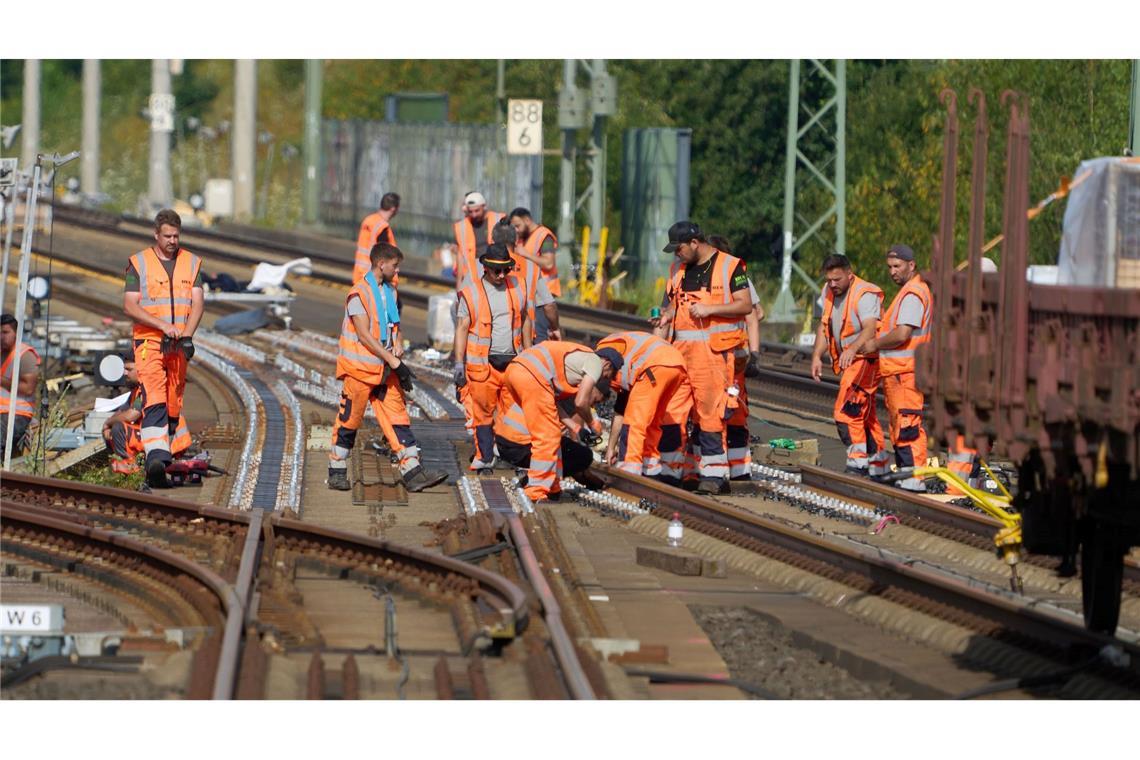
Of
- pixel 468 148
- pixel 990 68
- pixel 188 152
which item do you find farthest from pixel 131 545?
pixel 188 152

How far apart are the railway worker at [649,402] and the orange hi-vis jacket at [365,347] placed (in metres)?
1.50

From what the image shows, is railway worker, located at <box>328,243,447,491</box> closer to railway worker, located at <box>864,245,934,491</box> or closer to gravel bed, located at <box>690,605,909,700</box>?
railway worker, located at <box>864,245,934,491</box>

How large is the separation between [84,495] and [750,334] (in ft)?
15.7

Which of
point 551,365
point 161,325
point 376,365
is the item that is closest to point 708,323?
point 551,365

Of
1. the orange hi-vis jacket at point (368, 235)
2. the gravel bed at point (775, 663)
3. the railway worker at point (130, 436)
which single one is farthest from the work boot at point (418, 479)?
the gravel bed at point (775, 663)

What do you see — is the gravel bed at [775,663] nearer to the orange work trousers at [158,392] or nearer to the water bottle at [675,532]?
the water bottle at [675,532]

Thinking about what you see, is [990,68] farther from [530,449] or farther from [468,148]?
[530,449]

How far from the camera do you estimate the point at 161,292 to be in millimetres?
14312

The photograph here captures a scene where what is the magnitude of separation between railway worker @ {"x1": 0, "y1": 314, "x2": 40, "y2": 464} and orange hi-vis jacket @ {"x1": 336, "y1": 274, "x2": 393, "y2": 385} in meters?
3.20

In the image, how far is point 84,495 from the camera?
13828 millimetres

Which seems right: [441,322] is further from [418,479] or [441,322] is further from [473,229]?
[418,479]

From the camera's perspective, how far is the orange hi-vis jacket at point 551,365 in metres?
13.6

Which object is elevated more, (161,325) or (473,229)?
(473,229)

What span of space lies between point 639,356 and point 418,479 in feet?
6.31
